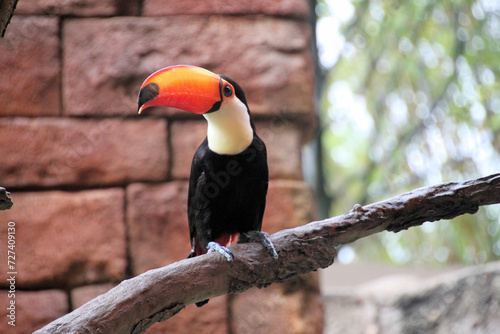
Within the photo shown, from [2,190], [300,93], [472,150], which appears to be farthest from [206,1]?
[472,150]

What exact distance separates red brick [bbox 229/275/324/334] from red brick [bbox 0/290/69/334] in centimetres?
70

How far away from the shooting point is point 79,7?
7.18 feet

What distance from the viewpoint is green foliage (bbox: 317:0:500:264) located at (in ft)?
11.6

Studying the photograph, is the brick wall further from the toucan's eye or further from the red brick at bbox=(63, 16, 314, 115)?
the toucan's eye

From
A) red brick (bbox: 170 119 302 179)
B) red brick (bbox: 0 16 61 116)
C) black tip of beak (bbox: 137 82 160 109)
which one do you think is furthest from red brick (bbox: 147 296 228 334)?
black tip of beak (bbox: 137 82 160 109)

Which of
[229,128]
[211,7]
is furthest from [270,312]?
[211,7]

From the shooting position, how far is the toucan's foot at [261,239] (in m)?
1.30

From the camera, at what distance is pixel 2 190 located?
996 mm

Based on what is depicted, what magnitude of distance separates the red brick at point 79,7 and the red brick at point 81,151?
47 centimetres

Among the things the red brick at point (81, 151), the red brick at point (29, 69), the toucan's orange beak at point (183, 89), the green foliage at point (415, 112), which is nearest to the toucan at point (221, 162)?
the toucan's orange beak at point (183, 89)

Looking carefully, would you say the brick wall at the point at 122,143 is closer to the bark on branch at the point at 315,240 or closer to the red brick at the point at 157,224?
the red brick at the point at 157,224

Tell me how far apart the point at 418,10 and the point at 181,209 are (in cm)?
282

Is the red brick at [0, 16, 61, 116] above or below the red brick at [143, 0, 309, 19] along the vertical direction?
below

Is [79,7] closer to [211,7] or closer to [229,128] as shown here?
[211,7]
